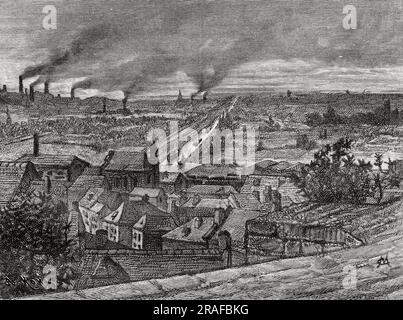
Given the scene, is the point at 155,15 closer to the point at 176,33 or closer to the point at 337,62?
the point at 176,33

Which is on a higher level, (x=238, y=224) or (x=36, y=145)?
(x=36, y=145)

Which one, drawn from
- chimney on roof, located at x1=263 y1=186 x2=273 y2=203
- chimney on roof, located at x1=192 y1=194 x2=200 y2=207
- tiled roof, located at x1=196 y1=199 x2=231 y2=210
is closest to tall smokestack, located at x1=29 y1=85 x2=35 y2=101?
chimney on roof, located at x1=192 y1=194 x2=200 y2=207

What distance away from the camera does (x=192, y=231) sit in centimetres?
1012

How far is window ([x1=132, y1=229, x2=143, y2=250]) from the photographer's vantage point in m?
10.1

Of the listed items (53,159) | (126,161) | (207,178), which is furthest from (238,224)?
(53,159)

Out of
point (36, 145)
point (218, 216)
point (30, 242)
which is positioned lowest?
point (30, 242)

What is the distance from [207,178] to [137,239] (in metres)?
1.45

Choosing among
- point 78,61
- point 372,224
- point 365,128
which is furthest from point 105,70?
point 372,224

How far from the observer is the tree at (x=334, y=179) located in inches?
403

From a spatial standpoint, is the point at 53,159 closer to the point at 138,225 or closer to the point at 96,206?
the point at 96,206

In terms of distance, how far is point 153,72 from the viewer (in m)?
10.4

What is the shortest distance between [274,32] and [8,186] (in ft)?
15.9

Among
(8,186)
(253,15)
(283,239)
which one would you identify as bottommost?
(283,239)

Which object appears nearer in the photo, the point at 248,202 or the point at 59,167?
the point at 248,202
